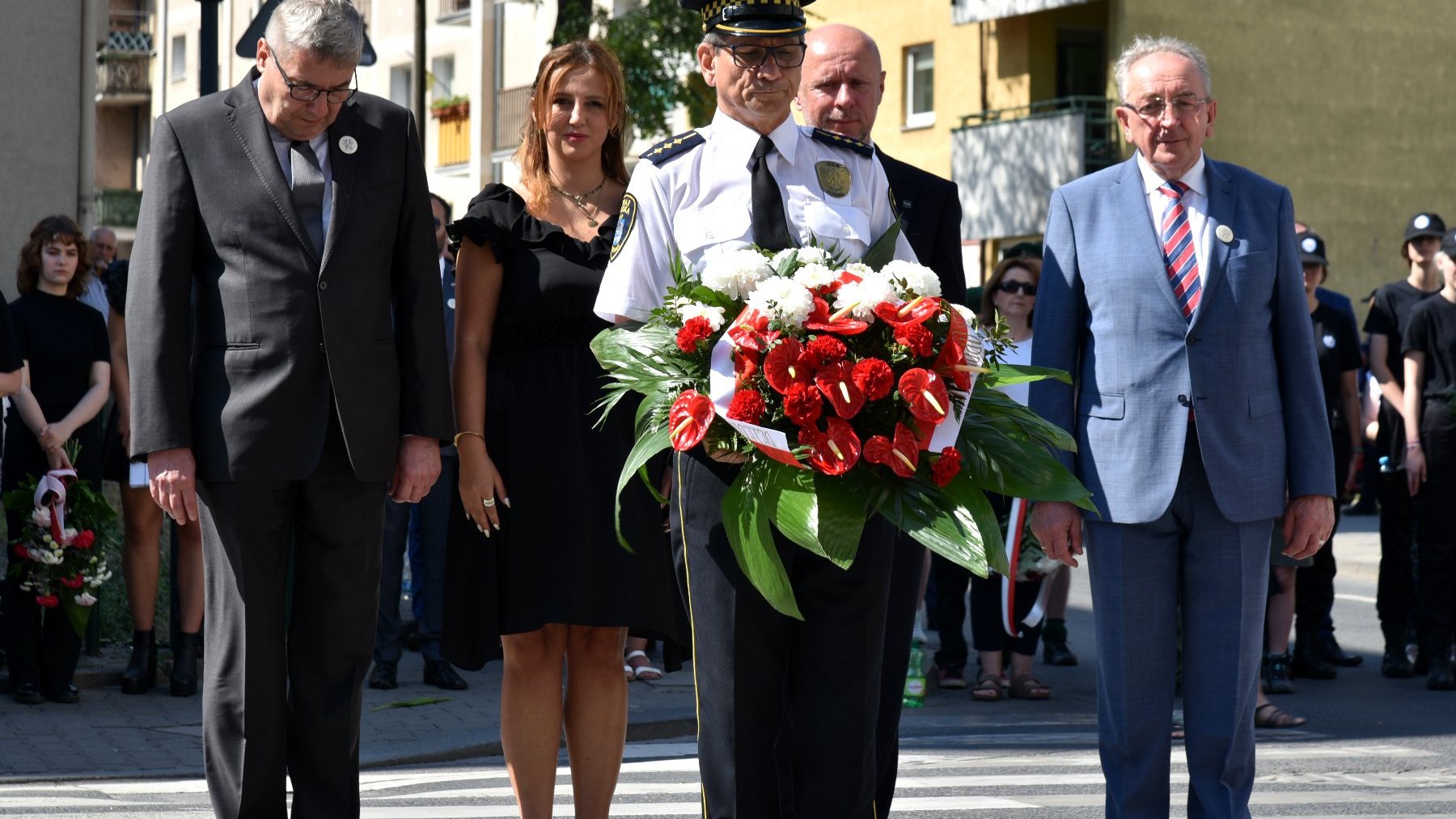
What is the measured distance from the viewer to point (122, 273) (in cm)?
973

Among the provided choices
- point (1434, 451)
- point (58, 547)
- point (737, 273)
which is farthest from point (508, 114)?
point (737, 273)

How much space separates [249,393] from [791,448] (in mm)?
1588

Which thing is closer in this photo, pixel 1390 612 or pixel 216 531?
pixel 216 531

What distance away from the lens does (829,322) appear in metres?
4.39

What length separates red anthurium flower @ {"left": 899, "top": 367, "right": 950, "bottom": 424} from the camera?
4340mm

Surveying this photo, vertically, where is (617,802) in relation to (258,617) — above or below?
below

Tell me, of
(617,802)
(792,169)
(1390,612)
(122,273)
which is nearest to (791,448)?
(792,169)

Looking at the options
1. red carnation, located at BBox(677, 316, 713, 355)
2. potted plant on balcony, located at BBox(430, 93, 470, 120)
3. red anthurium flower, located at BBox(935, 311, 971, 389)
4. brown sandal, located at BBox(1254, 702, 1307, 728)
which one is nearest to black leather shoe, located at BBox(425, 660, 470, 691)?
brown sandal, located at BBox(1254, 702, 1307, 728)

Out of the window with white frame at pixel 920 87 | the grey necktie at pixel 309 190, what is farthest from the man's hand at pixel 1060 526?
the window with white frame at pixel 920 87

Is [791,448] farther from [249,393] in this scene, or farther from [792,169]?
[249,393]

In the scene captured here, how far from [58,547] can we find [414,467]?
4.61m

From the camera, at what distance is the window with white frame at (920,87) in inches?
1448

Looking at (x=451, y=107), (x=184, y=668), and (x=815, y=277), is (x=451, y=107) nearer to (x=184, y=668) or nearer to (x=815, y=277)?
(x=184, y=668)

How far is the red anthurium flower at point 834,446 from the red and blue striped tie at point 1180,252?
59.5 inches
